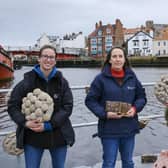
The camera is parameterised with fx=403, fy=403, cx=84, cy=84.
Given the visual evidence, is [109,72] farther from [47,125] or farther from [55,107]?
[47,125]

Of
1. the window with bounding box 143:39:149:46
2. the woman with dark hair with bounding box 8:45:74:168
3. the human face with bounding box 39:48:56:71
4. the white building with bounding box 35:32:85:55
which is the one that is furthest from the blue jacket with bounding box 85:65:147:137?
the white building with bounding box 35:32:85:55

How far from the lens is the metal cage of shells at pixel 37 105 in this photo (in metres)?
3.37

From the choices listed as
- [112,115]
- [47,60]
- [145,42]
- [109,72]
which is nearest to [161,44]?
[145,42]

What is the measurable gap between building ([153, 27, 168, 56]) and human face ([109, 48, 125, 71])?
334ft

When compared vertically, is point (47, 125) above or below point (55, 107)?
below

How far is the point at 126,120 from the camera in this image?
3.92 metres

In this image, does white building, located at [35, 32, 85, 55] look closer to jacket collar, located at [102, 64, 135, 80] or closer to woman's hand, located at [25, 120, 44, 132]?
jacket collar, located at [102, 64, 135, 80]

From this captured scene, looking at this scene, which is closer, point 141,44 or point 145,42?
point 145,42

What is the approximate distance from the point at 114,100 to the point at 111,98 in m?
0.03

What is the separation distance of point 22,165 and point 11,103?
8.72ft

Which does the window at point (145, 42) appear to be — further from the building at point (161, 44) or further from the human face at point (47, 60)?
the human face at point (47, 60)

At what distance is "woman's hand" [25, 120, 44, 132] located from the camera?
3.40 meters

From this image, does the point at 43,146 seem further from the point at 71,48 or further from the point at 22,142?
the point at 71,48

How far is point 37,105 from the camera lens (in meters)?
3.37
